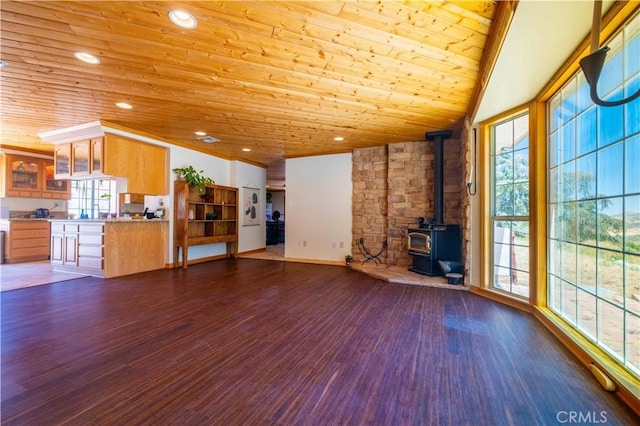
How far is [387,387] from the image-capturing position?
5.29 ft

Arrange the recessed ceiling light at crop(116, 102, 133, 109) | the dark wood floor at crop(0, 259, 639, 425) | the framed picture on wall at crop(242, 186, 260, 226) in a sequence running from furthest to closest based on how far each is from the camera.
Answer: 1. the framed picture on wall at crop(242, 186, 260, 226)
2. the recessed ceiling light at crop(116, 102, 133, 109)
3. the dark wood floor at crop(0, 259, 639, 425)

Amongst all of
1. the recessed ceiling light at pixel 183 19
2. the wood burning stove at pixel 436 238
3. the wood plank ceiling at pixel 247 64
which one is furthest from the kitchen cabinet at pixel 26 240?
the wood burning stove at pixel 436 238

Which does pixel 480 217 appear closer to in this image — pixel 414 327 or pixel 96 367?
pixel 414 327

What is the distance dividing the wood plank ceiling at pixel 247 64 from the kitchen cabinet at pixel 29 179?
1.95 m

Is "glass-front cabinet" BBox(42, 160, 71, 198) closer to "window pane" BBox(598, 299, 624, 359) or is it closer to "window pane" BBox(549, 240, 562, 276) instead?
"window pane" BBox(549, 240, 562, 276)

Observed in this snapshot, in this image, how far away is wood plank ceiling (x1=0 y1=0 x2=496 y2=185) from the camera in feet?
6.27

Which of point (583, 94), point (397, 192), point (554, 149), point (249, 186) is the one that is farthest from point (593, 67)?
point (249, 186)

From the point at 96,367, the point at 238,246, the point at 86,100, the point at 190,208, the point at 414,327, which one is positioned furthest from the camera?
the point at 238,246

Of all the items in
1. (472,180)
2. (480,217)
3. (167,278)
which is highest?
(472,180)

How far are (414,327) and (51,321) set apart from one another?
135 inches

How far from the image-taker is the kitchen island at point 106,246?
4.28 metres

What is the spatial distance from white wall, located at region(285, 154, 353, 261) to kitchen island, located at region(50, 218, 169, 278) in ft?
9.19

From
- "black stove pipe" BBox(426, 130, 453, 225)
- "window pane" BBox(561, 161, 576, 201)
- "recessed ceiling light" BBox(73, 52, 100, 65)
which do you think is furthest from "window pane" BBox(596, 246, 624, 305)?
"recessed ceiling light" BBox(73, 52, 100, 65)

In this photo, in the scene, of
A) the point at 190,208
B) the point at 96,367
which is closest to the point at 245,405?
the point at 96,367
